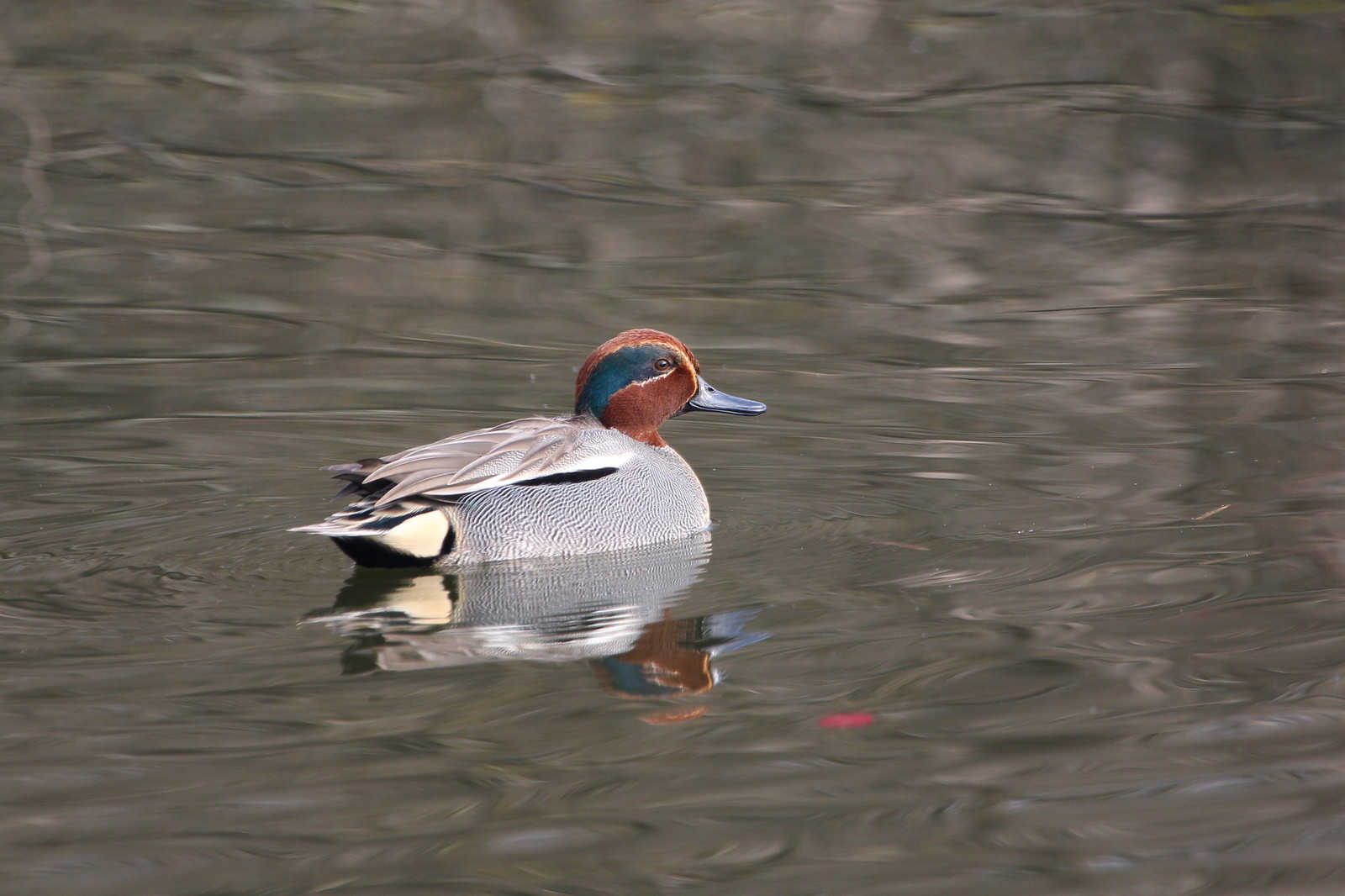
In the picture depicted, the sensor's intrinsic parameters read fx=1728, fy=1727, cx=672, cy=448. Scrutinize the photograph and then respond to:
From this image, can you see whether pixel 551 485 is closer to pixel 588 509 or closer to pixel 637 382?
pixel 588 509

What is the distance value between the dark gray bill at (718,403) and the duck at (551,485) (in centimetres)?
8

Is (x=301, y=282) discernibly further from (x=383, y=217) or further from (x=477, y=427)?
(x=477, y=427)

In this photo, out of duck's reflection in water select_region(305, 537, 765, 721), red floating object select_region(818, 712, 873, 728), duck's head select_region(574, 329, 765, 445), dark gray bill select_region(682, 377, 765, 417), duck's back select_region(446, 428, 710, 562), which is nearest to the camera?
red floating object select_region(818, 712, 873, 728)

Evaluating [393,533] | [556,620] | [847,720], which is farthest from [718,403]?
[847,720]

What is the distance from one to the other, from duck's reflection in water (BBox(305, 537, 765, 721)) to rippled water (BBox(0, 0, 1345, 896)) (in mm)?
27

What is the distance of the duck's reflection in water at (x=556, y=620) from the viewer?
16.7ft

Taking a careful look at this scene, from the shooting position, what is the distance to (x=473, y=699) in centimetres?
479

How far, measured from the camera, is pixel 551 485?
21.2 feet

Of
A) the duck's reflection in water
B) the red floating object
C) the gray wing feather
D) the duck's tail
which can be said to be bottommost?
the duck's reflection in water

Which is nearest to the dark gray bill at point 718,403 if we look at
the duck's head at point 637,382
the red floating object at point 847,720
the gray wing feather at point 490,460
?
the duck's head at point 637,382

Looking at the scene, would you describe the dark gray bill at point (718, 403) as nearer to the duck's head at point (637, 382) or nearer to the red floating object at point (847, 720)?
the duck's head at point (637, 382)

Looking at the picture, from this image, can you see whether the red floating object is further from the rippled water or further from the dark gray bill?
the dark gray bill

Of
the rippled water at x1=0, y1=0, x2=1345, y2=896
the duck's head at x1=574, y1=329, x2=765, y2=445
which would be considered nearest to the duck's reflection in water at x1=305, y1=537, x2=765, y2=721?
the rippled water at x1=0, y1=0, x2=1345, y2=896

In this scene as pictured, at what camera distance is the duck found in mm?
6121
